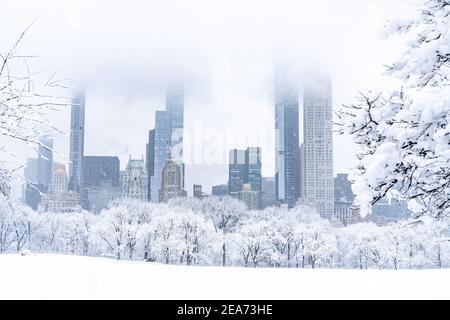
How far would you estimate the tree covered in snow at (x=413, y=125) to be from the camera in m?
5.75

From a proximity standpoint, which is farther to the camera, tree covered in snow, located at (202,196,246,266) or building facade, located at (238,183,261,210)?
building facade, located at (238,183,261,210)

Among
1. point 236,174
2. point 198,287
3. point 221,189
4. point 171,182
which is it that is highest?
point 236,174

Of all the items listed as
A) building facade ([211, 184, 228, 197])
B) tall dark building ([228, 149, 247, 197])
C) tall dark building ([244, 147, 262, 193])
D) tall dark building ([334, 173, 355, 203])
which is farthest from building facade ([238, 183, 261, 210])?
tall dark building ([334, 173, 355, 203])

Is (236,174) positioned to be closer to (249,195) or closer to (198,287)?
(249,195)

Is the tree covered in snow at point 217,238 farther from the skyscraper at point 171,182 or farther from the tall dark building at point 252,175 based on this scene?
the tall dark building at point 252,175

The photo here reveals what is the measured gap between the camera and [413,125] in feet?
19.8

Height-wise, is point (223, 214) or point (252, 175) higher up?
point (252, 175)

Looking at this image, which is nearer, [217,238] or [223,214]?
[217,238]

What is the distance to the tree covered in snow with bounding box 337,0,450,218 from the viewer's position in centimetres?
575

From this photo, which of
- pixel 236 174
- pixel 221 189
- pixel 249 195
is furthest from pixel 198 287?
pixel 221 189

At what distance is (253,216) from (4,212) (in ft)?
114

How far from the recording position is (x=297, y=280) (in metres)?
11.5

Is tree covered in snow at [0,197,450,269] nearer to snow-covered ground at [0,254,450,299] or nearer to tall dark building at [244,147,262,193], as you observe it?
snow-covered ground at [0,254,450,299]

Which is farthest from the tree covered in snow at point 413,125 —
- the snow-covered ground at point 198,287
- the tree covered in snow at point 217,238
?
the tree covered in snow at point 217,238
